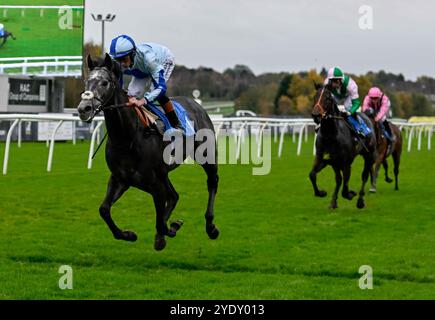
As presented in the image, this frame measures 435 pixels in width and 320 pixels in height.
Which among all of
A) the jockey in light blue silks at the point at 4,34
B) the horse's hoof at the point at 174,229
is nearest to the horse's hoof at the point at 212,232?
the horse's hoof at the point at 174,229

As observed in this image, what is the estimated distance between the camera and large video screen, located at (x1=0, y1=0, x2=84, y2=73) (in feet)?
71.0

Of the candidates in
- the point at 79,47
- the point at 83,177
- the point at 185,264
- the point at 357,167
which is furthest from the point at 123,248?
the point at 79,47

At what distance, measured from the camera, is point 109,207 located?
7.11m

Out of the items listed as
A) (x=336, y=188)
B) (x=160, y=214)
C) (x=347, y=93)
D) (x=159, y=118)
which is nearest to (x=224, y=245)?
(x=160, y=214)

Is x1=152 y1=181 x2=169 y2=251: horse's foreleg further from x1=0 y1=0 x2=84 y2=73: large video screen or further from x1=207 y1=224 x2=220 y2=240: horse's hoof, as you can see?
x1=0 y1=0 x2=84 y2=73: large video screen

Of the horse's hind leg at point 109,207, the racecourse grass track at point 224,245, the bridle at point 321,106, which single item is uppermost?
the bridle at point 321,106

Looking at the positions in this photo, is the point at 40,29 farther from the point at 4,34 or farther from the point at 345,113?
the point at 345,113

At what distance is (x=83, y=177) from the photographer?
48.9 ft

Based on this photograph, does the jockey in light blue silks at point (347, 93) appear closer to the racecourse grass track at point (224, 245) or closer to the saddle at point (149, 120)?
the racecourse grass track at point (224, 245)

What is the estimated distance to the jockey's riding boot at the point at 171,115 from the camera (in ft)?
25.1

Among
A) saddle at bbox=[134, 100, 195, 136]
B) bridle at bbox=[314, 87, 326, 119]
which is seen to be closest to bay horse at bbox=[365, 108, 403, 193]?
bridle at bbox=[314, 87, 326, 119]

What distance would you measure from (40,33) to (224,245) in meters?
15.5
